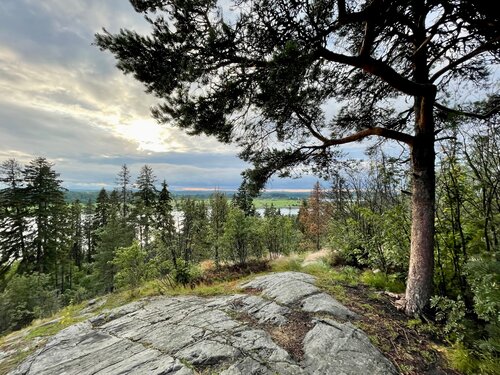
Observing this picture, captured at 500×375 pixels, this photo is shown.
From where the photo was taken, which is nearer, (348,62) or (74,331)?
(348,62)

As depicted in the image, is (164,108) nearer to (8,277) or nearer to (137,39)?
(137,39)

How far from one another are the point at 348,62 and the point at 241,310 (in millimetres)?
4028

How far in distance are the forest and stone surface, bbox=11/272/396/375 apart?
1299 millimetres

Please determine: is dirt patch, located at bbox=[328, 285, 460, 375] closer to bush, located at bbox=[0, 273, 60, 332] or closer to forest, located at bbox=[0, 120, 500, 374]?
forest, located at bbox=[0, 120, 500, 374]

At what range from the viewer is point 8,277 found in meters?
19.9

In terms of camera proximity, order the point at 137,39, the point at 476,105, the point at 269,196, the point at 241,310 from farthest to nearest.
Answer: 1. the point at 269,196
2. the point at 241,310
3. the point at 476,105
4. the point at 137,39

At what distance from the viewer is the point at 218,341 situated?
303cm

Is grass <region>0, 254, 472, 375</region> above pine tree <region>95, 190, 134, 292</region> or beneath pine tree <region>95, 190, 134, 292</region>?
above

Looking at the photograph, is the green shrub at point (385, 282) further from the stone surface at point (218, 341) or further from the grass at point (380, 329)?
the stone surface at point (218, 341)

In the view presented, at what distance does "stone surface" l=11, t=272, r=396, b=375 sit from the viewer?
2.57 metres

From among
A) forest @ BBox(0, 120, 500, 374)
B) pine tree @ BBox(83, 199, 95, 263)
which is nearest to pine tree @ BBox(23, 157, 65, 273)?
forest @ BBox(0, 120, 500, 374)

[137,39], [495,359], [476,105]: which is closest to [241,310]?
[495,359]

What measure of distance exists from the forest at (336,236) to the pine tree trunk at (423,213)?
0.86 ft

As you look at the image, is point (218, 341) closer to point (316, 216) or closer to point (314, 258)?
point (314, 258)
